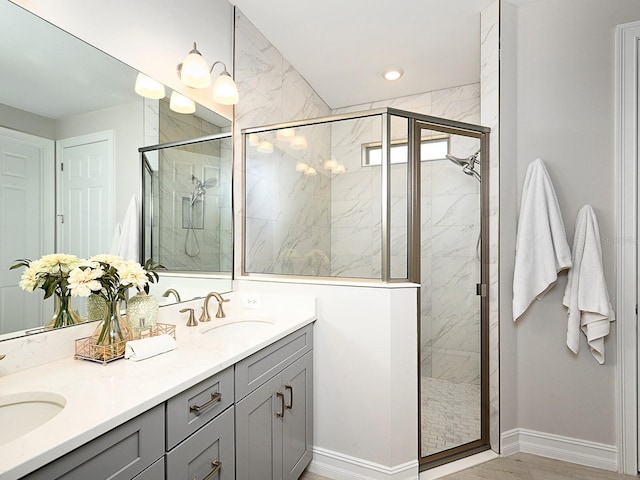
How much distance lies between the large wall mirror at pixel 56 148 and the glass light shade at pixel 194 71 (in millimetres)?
292

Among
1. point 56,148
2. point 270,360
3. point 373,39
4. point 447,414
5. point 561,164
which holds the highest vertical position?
point 373,39

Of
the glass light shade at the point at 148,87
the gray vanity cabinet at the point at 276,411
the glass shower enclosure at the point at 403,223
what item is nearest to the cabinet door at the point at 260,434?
the gray vanity cabinet at the point at 276,411

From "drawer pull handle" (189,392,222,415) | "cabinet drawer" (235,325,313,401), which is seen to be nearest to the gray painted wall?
"cabinet drawer" (235,325,313,401)

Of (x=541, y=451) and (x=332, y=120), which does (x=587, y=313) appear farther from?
(x=332, y=120)

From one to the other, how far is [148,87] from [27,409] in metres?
1.37

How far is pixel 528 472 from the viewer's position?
197cm

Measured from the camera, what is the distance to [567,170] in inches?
82.4

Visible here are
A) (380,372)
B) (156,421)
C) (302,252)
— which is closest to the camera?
(156,421)

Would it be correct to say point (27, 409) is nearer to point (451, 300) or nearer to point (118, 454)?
point (118, 454)

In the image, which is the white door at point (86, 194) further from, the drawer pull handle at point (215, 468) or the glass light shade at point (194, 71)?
the drawer pull handle at point (215, 468)

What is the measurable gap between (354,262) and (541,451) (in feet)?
5.42

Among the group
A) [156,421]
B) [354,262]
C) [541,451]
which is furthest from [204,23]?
[541,451]

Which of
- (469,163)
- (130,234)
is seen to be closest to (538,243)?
(469,163)

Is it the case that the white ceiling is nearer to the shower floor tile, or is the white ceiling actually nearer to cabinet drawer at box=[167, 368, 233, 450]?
cabinet drawer at box=[167, 368, 233, 450]
